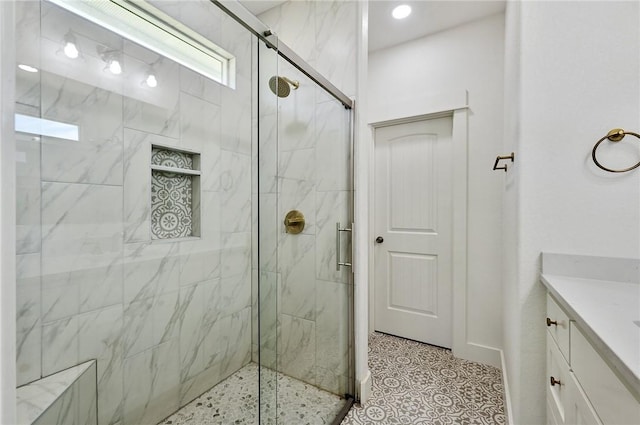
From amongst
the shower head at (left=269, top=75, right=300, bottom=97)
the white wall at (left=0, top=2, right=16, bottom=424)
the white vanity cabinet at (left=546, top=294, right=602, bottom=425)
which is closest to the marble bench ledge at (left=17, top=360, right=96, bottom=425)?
the white wall at (left=0, top=2, right=16, bottom=424)

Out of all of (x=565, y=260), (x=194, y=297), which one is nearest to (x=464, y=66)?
(x=565, y=260)

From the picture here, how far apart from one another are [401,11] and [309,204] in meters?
1.70

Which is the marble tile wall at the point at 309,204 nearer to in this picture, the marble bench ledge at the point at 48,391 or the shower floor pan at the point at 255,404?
the shower floor pan at the point at 255,404

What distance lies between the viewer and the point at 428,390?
1843mm

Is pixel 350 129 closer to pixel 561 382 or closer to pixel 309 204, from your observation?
pixel 309 204

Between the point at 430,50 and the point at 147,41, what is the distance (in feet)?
7.03

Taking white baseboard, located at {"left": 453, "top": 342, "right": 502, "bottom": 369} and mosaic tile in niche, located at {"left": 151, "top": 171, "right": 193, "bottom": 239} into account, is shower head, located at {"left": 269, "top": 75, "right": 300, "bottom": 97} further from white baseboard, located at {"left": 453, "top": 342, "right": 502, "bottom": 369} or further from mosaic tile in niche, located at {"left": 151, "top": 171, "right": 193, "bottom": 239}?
white baseboard, located at {"left": 453, "top": 342, "right": 502, "bottom": 369}

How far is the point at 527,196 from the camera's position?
4.14ft

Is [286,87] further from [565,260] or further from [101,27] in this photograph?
[565,260]

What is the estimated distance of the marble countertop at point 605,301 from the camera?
579mm

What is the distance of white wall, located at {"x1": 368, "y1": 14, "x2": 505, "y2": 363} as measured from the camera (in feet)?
7.11

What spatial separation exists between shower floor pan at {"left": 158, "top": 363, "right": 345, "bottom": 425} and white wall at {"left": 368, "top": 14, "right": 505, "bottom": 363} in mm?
1324

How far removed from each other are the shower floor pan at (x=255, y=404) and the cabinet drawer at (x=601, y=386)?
111cm

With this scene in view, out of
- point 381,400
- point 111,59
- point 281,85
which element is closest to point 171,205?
point 111,59
